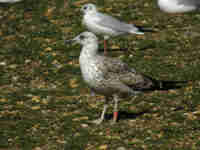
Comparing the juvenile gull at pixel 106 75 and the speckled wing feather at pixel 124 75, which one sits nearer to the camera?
the juvenile gull at pixel 106 75

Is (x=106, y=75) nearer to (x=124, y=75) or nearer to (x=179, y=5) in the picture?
(x=124, y=75)

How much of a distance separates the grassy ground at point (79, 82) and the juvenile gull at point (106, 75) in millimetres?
630

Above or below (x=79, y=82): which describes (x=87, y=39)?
above

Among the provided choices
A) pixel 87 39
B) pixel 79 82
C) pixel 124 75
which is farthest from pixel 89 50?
pixel 79 82

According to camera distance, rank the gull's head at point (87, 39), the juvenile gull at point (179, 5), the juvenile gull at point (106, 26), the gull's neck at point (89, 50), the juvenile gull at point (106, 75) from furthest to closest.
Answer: the juvenile gull at point (179, 5) → the juvenile gull at point (106, 26) → the gull's head at point (87, 39) → the gull's neck at point (89, 50) → the juvenile gull at point (106, 75)

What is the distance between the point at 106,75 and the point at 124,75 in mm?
505

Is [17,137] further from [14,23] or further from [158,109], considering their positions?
[14,23]

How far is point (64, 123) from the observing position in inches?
411

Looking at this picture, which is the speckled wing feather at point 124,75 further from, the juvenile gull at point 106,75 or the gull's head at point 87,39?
the gull's head at point 87,39

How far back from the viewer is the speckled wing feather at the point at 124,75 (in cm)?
984

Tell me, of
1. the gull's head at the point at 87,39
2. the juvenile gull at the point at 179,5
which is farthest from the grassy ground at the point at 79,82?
the gull's head at the point at 87,39

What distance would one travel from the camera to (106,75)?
9.74 metres

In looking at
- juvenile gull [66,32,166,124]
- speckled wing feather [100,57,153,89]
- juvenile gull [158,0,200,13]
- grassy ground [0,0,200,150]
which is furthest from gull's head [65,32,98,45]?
juvenile gull [158,0,200,13]

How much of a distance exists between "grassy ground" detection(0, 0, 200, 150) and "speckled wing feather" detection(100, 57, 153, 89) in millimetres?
682
